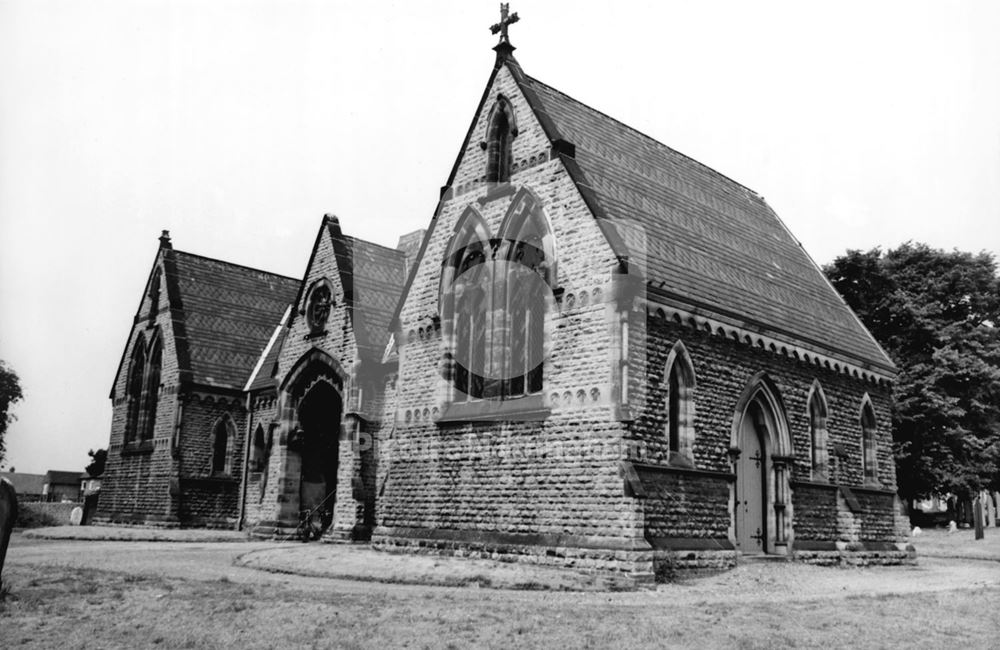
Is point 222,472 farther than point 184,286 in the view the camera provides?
No

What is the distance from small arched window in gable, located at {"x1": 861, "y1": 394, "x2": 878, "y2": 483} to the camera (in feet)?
84.5

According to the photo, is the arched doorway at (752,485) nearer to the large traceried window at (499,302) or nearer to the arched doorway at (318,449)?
the large traceried window at (499,302)

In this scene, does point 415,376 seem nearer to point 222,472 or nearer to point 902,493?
point 222,472

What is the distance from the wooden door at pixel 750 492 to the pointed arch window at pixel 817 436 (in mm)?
2044

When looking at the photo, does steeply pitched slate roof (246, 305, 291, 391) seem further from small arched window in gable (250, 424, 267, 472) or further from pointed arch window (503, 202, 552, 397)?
pointed arch window (503, 202, 552, 397)

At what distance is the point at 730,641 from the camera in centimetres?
980

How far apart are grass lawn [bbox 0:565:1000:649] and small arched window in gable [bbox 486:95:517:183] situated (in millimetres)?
10802

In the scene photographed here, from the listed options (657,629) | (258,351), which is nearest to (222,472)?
(258,351)

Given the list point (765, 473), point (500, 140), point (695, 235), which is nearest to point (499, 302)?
point (500, 140)

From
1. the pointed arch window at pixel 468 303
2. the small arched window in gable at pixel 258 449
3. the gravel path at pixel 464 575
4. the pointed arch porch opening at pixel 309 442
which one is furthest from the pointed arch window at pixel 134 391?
the pointed arch window at pixel 468 303

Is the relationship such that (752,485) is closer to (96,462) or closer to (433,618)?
(433,618)

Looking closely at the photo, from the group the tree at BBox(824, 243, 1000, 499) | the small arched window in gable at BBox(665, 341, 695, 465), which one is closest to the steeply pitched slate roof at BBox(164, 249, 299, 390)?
the small arched window in gable at BBox(665, 341, 695, 465)

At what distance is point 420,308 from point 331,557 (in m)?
6.96

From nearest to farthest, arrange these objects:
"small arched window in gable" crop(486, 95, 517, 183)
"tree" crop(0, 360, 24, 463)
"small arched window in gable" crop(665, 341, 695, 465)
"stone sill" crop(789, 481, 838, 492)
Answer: "small arched window in gable" crop(665, 341, 695, 465), "small arched window in gable" crop(486, 95, 517, 183), "stone sill" crop(789, 481, 838, 492), "tree" crop(0, 360, 24, 463)
